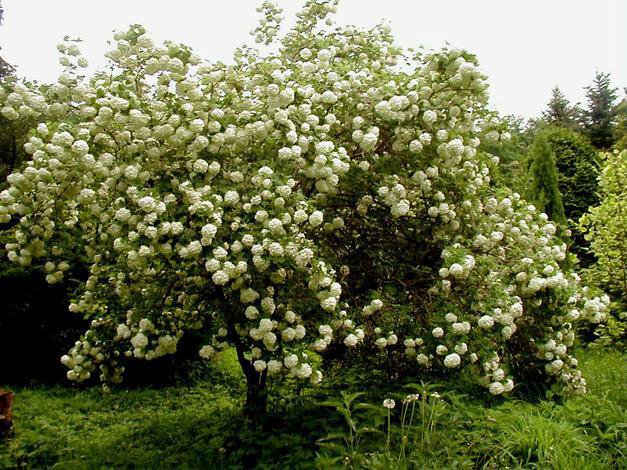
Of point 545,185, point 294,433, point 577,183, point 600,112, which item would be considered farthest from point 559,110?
point 294,433

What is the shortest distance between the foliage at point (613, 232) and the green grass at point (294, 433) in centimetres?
132

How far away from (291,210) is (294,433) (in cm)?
171

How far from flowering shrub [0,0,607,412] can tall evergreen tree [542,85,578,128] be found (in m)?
28.2

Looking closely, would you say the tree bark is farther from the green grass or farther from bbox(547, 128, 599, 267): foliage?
bbox(547, 128, 599, 267): foliage

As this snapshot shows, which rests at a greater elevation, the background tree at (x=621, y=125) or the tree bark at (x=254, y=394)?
the background tree at (x=621, y=125)

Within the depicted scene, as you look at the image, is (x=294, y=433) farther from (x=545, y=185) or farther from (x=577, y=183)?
(x=577, y=183)

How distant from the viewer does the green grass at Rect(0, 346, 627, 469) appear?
3.29 meters

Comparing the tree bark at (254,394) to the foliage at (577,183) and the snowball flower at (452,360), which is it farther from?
the foliage at (577,183)

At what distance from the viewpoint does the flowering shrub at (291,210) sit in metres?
3.50

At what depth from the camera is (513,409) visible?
394 centimetres

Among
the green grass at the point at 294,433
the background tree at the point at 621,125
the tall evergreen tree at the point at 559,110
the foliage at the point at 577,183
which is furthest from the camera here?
the tall evergreen tree at the point at 559,110

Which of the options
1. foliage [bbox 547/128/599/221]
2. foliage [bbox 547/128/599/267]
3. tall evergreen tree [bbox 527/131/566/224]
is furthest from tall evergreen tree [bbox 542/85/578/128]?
tall evergreen tree [bbox 527/131/566/224]

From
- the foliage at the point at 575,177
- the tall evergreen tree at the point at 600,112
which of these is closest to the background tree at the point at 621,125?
the tall evergreen tree at the point at 600,112

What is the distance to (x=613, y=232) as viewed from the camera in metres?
7.15
